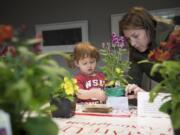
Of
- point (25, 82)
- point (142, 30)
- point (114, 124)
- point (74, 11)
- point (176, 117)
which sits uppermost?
point (74, 11)

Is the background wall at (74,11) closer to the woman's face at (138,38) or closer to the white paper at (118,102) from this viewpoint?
the woman's face at (138,38)

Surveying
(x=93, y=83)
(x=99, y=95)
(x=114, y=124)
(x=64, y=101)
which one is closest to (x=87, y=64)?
(x=93, y=83)

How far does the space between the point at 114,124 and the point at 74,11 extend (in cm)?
319

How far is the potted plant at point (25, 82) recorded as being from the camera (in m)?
0.52

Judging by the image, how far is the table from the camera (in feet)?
3.26

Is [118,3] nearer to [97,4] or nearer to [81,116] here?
[97,4]

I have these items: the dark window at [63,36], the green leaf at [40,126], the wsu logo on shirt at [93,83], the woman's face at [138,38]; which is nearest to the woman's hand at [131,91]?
the woman's face at [138,38]

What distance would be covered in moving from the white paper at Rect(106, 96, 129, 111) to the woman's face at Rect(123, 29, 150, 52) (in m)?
0.45

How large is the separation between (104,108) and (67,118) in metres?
0.22

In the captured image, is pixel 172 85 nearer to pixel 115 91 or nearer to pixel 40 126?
pixel 40 126

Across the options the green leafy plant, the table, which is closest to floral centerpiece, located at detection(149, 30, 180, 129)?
the green leafy plant

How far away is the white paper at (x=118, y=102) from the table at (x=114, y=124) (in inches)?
3.1

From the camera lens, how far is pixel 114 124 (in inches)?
43.9

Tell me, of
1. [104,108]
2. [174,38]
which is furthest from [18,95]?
[104,108]
